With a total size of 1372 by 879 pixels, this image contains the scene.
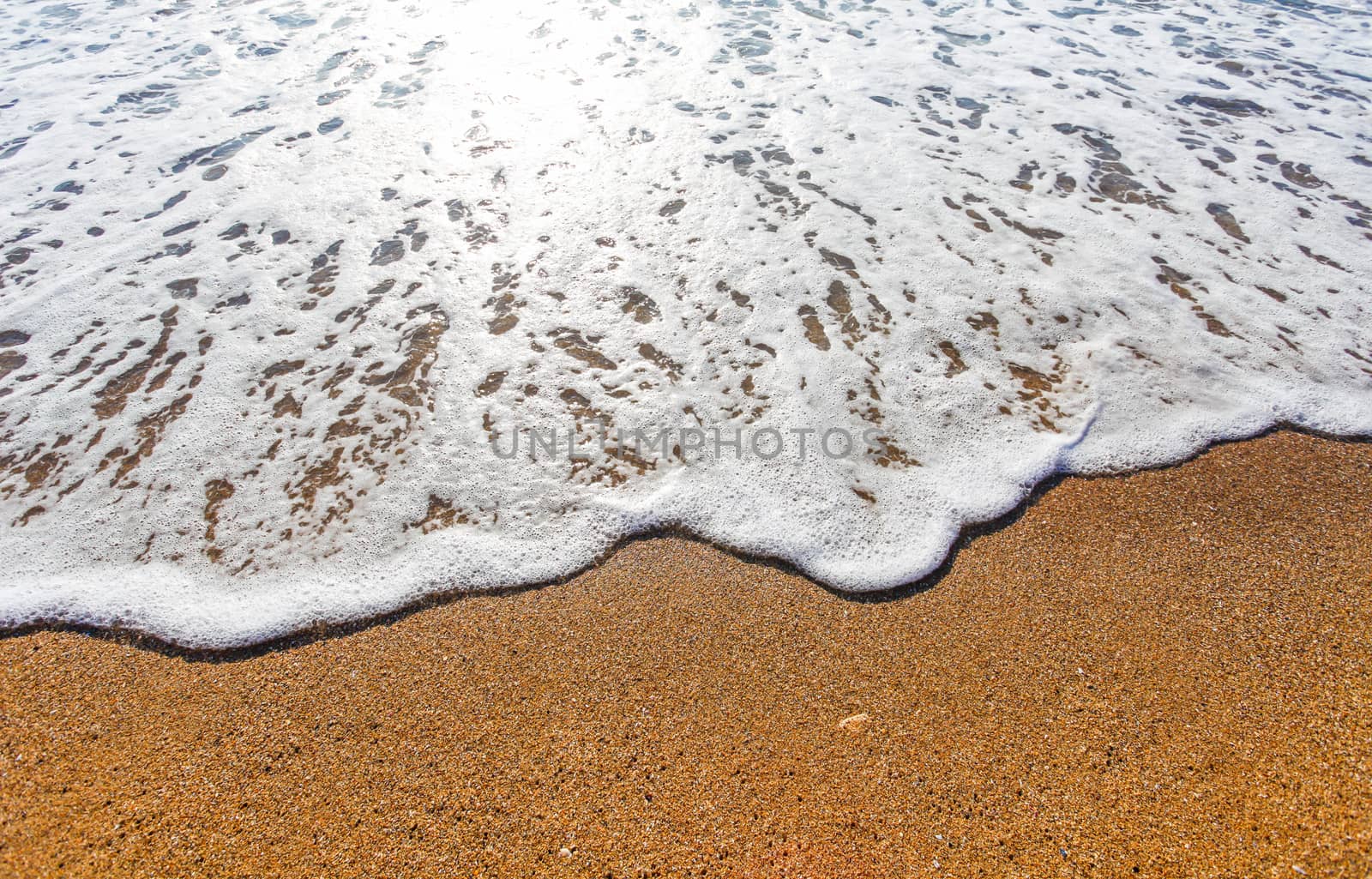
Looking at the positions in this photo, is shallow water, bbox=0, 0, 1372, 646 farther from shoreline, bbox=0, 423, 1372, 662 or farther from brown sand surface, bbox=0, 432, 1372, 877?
brown sand surface, bbox=0, 432, 1372, 877

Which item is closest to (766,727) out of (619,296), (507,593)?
(507,593)

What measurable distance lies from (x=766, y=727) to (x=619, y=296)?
8.34ft

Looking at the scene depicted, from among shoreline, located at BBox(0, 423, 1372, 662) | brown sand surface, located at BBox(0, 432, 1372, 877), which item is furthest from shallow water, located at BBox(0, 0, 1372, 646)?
brown sand surface, located at BBox(0, 432, 1372, 877)

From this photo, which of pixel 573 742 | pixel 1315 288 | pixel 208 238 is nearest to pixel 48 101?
pixel 208 238

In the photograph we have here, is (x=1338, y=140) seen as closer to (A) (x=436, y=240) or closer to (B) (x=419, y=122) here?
(A) (x=436, y=240)

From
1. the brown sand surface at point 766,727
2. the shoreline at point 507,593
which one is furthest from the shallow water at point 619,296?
the brown sand surface at point 766,727

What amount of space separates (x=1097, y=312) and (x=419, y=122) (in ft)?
17.0

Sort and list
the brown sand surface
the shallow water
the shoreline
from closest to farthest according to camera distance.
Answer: the brown sand surface → the shoreline → the shallow water

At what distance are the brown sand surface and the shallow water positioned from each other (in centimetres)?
24

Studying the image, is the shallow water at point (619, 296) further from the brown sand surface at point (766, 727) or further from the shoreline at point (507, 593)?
the brown sand surface at point (766, 727)

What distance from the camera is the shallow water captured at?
8.95 feet

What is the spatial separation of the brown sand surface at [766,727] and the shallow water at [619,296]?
243 mm

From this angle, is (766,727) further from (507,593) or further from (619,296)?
(619,296)

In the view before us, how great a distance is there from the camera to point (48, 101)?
577cm
